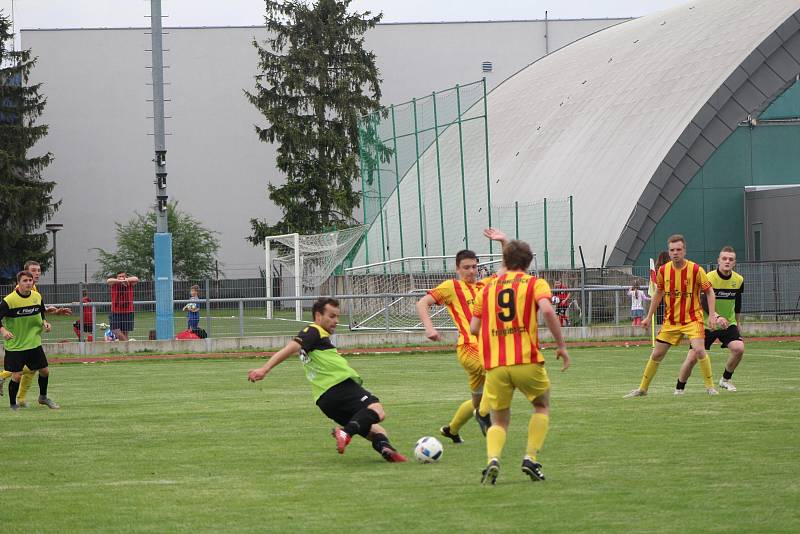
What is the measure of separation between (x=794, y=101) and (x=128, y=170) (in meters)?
40.8

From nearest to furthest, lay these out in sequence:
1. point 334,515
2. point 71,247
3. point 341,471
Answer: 1. point 334,515
2. point 341,471
3. point 71,247

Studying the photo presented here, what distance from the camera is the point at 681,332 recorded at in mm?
14914

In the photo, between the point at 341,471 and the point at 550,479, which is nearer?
the point at 550,479

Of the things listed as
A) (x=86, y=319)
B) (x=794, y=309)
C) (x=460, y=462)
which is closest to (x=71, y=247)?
(x=86, y=319)

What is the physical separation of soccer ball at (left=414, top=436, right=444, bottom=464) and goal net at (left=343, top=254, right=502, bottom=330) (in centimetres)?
1846

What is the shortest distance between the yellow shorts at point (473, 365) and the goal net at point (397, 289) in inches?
673

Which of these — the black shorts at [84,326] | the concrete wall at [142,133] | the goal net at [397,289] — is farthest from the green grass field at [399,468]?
the concrete wall at [142,133]

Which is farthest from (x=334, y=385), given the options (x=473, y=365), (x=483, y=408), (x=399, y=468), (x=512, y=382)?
(x=512, y=382)

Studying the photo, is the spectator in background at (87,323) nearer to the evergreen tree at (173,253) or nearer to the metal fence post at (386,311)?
the metal fence post at (386,311)

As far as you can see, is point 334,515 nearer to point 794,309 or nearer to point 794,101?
point 794,309

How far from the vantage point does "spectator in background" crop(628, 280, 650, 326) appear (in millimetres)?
30297

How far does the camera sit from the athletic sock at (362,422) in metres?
10.2

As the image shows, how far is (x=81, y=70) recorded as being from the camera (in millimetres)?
68750

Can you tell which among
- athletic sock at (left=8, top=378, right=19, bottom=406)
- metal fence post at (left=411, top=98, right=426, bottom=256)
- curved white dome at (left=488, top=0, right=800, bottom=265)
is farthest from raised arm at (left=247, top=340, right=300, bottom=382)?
curved white dome at (left=488, top=0, right=800, bottom=265)
